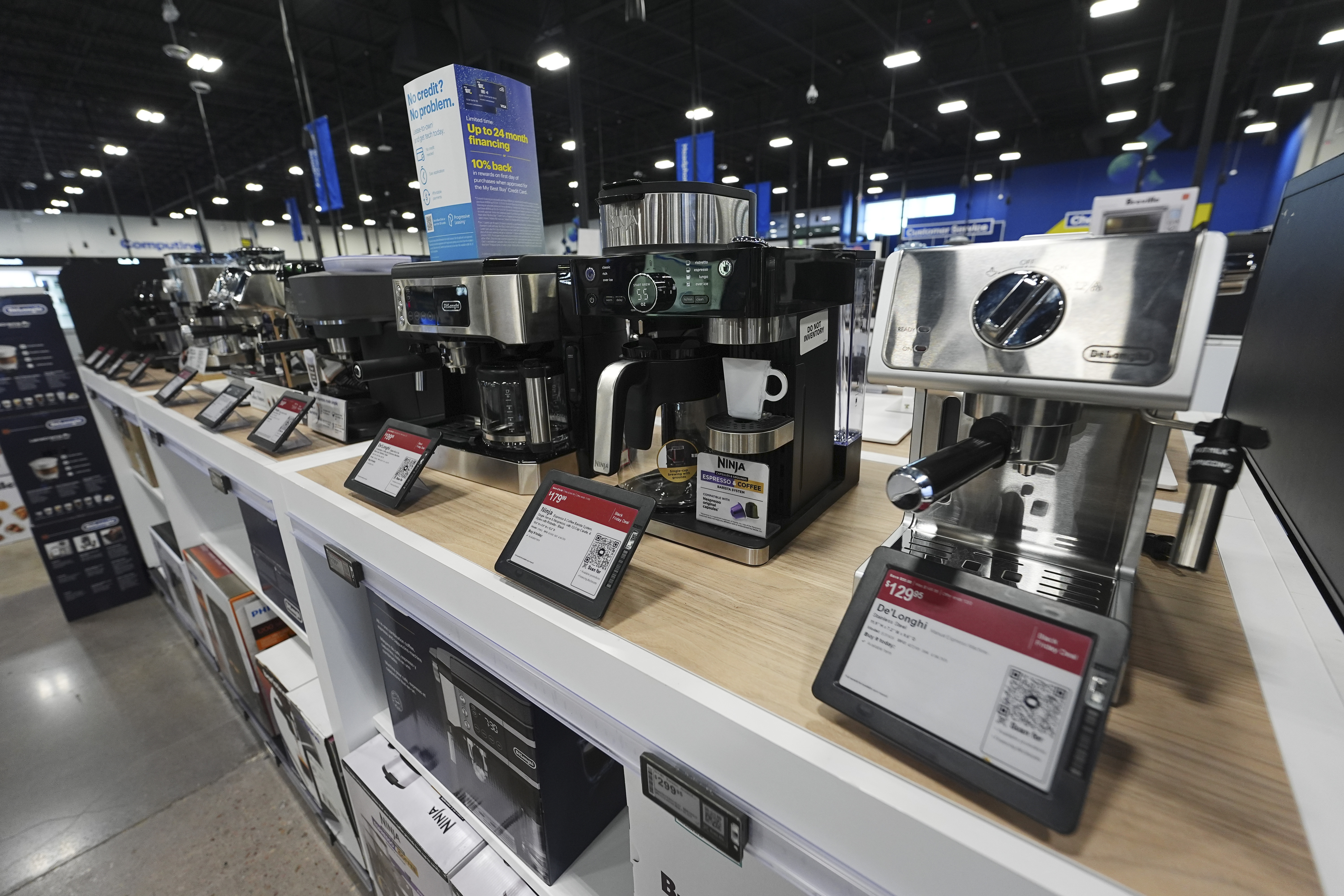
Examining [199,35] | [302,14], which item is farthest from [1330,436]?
[199,35]

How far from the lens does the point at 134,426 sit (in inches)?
88.1

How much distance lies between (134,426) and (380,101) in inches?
296

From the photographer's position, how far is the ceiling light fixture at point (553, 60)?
5.02m

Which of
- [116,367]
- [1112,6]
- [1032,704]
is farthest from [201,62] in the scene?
[1112,6]

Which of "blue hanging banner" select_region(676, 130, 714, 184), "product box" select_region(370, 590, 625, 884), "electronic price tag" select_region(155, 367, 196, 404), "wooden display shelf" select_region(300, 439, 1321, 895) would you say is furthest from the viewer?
"blue hanging banner" select_region(676, 130, 714, 184)

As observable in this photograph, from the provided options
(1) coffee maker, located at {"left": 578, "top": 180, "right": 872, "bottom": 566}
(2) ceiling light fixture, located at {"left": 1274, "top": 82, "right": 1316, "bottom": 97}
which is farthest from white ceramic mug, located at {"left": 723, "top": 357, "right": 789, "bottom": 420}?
(2) ceiling light fixture, located at {"left": 1274, "top": 82, "right": 1316, "bottom": 97}

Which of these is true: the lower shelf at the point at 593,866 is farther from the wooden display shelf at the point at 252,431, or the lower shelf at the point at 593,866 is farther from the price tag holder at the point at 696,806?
the wooden display shelf at the point at 252,431

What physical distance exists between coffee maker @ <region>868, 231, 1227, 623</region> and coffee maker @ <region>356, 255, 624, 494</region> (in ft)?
1.79

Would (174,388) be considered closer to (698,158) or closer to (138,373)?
(138,373)

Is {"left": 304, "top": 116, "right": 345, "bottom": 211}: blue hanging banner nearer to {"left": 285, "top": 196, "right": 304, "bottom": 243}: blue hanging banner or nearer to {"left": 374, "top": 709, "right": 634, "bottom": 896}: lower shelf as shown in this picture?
{"left": 374, "top": 709, "right": 634, "bottom": 896}: lower shelf

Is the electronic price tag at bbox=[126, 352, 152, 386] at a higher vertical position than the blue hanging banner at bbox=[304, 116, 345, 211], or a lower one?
lower

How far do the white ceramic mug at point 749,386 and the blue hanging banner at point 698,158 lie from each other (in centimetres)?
510

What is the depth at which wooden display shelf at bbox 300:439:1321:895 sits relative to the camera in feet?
1.07

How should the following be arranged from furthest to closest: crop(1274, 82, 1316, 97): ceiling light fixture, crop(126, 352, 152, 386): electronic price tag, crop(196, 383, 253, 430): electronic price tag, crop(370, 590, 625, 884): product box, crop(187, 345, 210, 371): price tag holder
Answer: crop(1274, 82, 1316, 97): ceiling light fixture, crop(126, 352, 152, 386): electronic price tag, crop(187, 345, 210, 371): price tag holder, crop(196, 383, 253, 430): electronic price tag, crop(370, 590, 625, 884): product box
